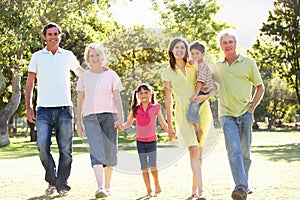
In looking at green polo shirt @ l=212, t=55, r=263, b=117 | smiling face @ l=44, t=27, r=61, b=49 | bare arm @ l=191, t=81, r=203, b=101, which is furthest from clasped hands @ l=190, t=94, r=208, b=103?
smiling face @ l=44, t=27, r=61, b=49

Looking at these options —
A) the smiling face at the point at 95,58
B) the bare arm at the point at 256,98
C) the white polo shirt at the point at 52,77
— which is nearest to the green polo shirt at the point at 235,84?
the bare arm at the point at 256,98

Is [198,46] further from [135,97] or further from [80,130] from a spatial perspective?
[80,130]

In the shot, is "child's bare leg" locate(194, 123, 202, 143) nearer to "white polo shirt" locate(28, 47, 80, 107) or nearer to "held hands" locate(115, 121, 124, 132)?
"held hands" locate(115, 121, 124, 132)

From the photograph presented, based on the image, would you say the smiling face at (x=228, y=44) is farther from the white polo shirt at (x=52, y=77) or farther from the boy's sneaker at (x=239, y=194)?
the white polo shirt at (x=52, y=77)

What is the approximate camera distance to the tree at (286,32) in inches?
1500

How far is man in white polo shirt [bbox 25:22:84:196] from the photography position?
25.7ft

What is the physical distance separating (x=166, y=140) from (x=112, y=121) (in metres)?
0.75

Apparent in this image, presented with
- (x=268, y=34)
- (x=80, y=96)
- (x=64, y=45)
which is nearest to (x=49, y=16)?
(x=64, y=45)

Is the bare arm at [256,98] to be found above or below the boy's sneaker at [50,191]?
above

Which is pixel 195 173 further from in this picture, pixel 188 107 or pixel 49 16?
pixel 49 16

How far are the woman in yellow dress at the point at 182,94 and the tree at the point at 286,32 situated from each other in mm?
31565

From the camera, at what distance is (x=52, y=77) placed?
7.86 m

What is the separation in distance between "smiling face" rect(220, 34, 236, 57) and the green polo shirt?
5.5 inches

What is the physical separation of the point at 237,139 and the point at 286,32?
3235cm
